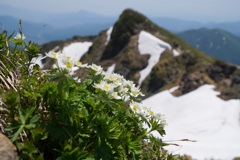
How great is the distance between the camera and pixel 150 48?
71.7m

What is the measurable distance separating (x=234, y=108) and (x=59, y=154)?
4556 cm

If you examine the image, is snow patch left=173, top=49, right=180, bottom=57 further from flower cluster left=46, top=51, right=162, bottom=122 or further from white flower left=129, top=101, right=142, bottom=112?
white flower left=129, top=101, right=142, bottom=112

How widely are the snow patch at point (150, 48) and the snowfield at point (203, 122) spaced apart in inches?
443

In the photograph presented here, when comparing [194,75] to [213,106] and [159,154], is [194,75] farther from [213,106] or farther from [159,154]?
[159,154]

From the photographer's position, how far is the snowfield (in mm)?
33000

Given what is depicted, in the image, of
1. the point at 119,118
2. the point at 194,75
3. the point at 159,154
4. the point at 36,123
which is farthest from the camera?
the point at 194,75

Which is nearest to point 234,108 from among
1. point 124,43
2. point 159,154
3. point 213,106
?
point 213,106

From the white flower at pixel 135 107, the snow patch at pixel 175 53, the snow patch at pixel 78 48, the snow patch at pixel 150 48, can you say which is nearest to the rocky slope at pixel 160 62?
the snow patch at pixel 175 53

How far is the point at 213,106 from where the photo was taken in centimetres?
4794

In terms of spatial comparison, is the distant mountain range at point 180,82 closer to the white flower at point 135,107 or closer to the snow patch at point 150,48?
the snow patch at point 150,48

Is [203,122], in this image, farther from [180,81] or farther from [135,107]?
[135,107]

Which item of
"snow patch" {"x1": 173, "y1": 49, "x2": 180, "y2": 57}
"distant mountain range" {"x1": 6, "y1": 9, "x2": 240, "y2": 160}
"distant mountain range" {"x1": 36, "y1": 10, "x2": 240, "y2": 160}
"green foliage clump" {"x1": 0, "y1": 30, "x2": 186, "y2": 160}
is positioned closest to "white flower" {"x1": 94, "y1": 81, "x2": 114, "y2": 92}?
"green foliage clump" {"x1": 0, "y1": 30, "x2": 186, "y2": 160}

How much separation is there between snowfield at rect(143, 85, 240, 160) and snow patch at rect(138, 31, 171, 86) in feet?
36.9

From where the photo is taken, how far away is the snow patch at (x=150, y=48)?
67.6 metres
